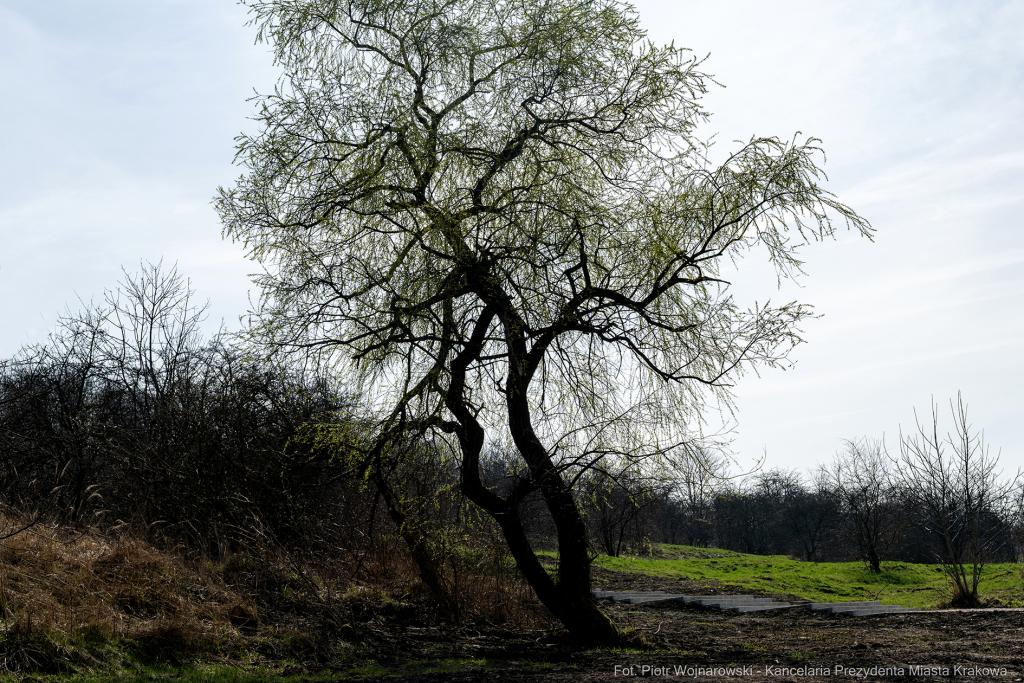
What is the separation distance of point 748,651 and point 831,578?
16.0 m

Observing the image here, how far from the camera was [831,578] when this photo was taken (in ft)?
67.6

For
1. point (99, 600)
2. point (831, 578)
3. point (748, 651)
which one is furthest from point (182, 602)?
point (831, 578)

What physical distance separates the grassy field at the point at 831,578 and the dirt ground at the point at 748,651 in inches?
198

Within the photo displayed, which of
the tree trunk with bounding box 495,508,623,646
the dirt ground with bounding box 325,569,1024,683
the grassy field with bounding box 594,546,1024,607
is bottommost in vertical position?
the grassy field with bounding box 594,546,1024,607

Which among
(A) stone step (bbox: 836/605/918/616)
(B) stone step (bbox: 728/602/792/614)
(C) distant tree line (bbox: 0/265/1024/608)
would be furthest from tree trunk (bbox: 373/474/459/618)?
(A) stone step (bbox: 836/605/918/616)

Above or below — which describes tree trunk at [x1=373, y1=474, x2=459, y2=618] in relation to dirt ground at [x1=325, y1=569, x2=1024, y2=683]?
above

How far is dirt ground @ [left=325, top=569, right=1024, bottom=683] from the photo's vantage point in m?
5.61

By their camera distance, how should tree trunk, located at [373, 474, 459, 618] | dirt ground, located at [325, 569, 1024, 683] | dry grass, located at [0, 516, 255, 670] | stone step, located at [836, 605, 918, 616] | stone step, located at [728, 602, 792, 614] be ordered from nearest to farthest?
dry grass, located at [0, 516, 255, 670] < dirt ground, located at [325, 569, 1024, 683] < tree trunk, located at [373, 474, 459, 618] < stone step, located at [836, 605, 918, 616] < stone step, located at [728, 602, 792, 614]

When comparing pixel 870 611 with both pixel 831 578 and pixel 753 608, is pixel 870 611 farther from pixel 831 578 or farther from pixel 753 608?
pixel 831 578

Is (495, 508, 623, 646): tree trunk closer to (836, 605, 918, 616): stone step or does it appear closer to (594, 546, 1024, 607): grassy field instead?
(836, 605, 918, 616): stone step

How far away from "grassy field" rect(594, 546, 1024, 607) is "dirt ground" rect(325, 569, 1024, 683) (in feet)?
16.5

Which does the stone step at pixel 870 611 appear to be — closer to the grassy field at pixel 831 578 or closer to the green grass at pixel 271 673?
the grassy field at pixel 831 578

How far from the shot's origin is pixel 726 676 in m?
5.48

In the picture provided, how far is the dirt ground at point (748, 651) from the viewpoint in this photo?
561cm
